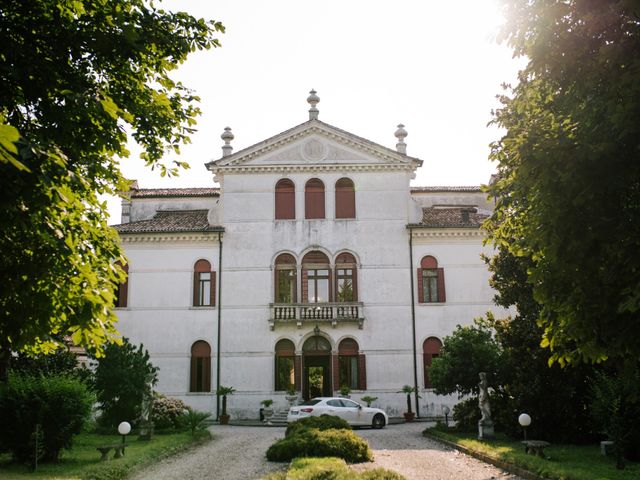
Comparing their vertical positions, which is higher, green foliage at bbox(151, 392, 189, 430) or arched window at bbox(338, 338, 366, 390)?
arched window at bbox(338, 338, 366, 390)

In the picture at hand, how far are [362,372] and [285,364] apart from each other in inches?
157

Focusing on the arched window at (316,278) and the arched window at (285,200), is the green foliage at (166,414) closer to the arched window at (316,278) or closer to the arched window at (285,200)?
the arched window at (316,278)

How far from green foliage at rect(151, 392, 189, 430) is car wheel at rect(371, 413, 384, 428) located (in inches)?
311

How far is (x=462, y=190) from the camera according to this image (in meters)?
37.9

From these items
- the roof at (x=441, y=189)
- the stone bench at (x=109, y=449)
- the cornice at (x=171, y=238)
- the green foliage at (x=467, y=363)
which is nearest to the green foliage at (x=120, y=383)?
the stone bench at (x=109, y=449)

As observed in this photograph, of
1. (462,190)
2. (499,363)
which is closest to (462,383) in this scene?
(499,363)

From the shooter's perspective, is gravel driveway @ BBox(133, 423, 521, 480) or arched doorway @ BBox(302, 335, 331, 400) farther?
arched doorway @ BBox(302, 335, 331, 400)

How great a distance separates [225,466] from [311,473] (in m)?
4.58

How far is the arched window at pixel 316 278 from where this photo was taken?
33094 millimetres

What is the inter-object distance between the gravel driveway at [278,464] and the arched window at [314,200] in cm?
1398

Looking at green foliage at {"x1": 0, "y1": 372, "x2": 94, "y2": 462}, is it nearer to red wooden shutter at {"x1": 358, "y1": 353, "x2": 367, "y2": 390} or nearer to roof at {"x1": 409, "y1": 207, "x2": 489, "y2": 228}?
red wooden shutter at {"x1": 358, "y1": 353, "x2": 367, "y2": 390}

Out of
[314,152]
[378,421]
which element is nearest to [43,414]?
[378,421]

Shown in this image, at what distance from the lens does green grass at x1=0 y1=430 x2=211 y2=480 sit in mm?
13672

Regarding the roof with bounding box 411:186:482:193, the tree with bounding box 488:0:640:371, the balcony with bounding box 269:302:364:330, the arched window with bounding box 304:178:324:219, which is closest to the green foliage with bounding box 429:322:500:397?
the balcony with bounding box 269:302:364:330
